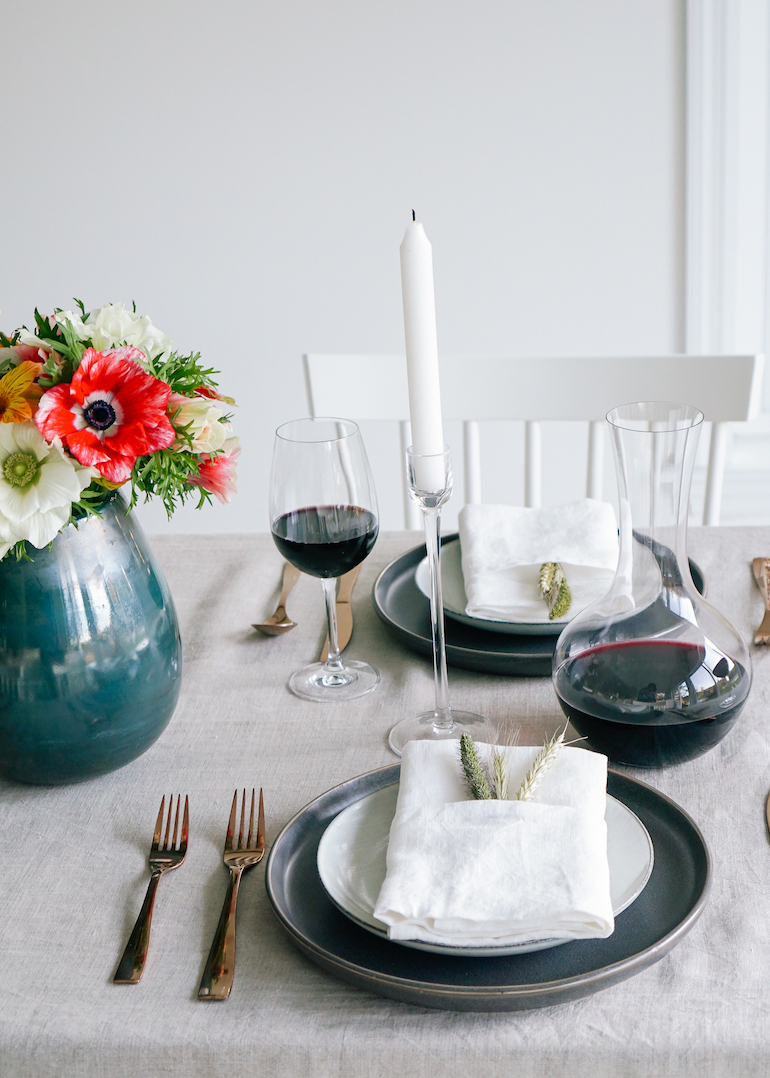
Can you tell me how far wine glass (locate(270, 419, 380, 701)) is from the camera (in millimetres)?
764

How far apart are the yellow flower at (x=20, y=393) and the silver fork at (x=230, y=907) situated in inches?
11.5

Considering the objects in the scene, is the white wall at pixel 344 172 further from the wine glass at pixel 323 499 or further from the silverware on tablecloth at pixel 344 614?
the wine glass at pixel 323 499

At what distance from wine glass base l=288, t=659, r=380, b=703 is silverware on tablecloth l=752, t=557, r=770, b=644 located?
35 cm

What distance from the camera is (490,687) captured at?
833mm

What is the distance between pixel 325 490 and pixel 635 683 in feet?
Result: 0.92

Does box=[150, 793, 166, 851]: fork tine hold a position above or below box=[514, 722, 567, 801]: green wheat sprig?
below

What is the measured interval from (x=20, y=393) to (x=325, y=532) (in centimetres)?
26

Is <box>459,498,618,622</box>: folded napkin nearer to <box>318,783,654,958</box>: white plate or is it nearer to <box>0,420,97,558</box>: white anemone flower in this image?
<box>318,783,654,958</box>: white plate

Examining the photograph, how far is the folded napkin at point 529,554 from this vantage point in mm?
887

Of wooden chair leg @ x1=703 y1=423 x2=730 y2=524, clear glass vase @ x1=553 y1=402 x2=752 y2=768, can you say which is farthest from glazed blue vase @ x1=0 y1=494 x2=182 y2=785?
wooden chair leg @ x1=703 y1=423 x2=730 y2=524

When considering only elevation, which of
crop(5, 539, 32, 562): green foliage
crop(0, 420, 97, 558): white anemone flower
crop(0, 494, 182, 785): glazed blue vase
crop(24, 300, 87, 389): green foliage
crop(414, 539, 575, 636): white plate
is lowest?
crop(414, 539, 575, 636): white plate

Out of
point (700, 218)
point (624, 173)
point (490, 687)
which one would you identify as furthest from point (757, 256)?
point (490, 687)

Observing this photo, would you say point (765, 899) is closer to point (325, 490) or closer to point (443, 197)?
point (325, 490)

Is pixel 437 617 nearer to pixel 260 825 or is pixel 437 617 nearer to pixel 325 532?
pixel 325 532
